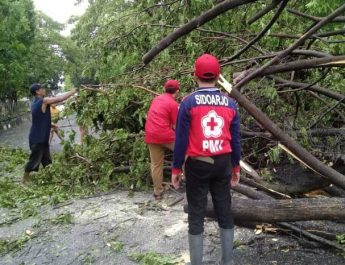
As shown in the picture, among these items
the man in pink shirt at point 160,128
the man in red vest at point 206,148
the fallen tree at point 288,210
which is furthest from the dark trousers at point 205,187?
the man in pink shirt at point 160,128

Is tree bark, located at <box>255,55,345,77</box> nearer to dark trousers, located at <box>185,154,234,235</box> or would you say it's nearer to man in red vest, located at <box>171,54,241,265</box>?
man in red vest, located at <box>171,54,241,265</box>

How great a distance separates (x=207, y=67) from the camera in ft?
9.86

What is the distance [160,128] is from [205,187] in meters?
2.18

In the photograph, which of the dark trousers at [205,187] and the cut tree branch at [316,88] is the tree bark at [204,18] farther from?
the cut tree branch at [316,88]

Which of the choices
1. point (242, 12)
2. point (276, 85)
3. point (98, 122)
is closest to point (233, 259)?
point (276, 85)

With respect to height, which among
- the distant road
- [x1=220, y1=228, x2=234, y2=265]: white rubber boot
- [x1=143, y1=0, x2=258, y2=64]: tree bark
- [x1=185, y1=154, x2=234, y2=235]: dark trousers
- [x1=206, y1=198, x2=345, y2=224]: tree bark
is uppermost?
[x1=143, y1=0, x2=258, y2=64]: tree bark

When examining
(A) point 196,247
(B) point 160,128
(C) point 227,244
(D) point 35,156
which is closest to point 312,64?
(C) point 227,244

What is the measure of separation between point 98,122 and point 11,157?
360 cm

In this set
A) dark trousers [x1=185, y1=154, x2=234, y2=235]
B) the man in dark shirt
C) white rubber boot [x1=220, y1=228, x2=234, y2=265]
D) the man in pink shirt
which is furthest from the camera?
the man in dark shirt

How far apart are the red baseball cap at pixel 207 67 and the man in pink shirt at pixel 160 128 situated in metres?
2.12

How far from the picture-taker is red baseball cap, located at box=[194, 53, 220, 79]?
2996mm

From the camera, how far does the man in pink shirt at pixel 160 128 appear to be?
17.0ft

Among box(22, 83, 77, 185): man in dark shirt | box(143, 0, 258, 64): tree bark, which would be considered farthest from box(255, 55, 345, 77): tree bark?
box(22, 83, 77, 185): man in dark shirt

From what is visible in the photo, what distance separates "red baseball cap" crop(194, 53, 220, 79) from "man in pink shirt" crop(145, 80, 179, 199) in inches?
83.4
